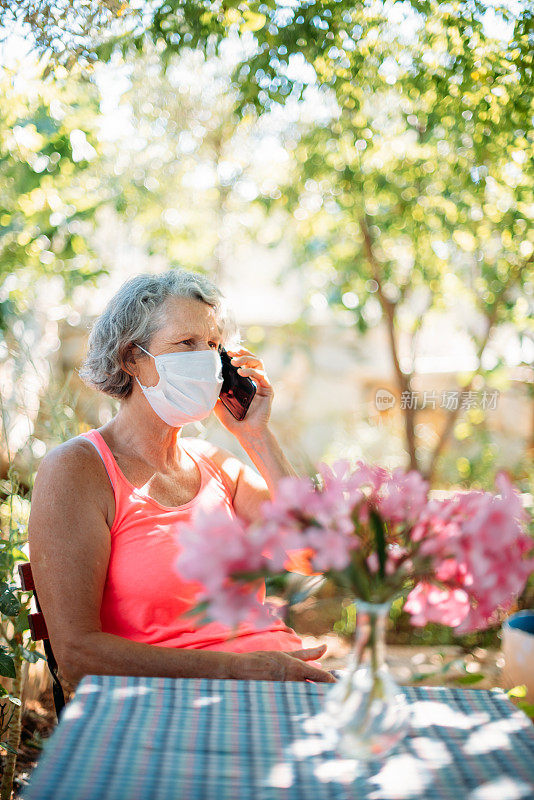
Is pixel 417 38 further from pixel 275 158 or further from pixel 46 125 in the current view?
pixel 275 158

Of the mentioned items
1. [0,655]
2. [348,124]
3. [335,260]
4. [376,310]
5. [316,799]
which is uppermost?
[348,124]

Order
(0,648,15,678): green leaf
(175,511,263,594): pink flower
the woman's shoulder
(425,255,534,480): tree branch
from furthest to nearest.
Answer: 1. (425,255,534,480): tree branch
2. (0,648,15,678): green leaf
3. the woman's shoulder
4. (175,511,263,594): pink flower

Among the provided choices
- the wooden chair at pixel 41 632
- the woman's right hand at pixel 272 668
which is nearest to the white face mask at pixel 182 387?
the wooden chair at pixel 41 632

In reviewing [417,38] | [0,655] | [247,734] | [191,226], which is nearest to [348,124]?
[417,38]

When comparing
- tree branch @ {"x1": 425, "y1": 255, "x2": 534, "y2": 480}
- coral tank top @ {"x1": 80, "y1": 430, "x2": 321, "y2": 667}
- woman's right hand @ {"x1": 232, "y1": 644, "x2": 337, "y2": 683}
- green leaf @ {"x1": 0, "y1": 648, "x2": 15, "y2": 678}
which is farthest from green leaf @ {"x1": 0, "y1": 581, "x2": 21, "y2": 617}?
tree branch @ {"x1": 425, "y1": 255, "x2": 534, "y2": 480}

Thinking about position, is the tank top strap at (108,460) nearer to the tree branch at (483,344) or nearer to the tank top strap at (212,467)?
the tank top strap at (212,467)

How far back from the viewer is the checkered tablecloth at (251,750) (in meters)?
0.88

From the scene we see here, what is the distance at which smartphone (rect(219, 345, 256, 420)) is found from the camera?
1967mm

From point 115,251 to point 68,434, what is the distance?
9.28 feet

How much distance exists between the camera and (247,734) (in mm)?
1020

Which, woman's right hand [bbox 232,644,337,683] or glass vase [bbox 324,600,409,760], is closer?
glass vase [bbox 324,600,409,760]

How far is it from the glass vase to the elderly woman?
18.0 inches

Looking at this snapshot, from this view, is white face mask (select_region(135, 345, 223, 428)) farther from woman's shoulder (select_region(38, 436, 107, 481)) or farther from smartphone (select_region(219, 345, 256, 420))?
woman's shoulder (select_region(38, 436, 107, 481))

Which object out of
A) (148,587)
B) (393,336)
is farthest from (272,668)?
(393,336)
